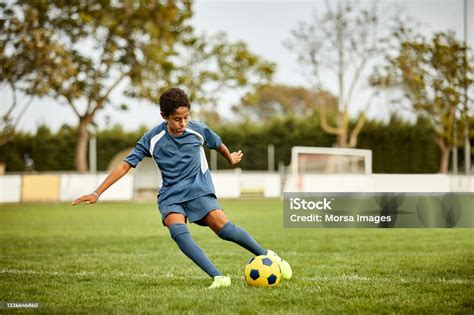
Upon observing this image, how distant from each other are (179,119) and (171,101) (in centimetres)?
16

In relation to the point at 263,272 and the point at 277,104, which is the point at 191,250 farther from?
the point at 277,104

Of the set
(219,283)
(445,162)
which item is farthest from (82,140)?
(219,283)

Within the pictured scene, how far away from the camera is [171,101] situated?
5301 millimetres

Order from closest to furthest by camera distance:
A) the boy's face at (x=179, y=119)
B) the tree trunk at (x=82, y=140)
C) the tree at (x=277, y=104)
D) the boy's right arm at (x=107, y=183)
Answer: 1. the boy's right arm at (x=107, y=183)
2. the boy's face at (x=179, y=119)
3. the tree trunk at (x=82, y=140)
4. the tree at (x=277, y=104)

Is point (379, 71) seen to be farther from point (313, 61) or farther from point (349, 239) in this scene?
point (349, 239)

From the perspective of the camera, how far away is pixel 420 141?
1264 inches

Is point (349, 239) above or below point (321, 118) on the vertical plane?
below

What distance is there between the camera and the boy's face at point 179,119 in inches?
210

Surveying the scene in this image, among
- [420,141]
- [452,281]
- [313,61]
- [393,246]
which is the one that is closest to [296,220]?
[393,246]

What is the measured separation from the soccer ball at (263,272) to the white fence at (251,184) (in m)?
15.8

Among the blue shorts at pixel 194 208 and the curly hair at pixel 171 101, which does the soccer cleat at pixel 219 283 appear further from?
the curly hair at pixel 171 101

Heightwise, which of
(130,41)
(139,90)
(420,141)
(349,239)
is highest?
(130,41)

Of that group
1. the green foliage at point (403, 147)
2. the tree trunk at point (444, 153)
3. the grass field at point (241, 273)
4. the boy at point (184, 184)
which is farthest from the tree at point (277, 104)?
the boy at point (184, 184)

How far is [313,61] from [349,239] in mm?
20960
